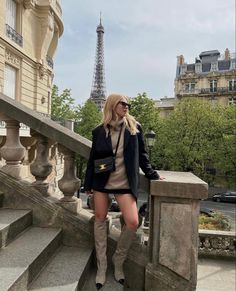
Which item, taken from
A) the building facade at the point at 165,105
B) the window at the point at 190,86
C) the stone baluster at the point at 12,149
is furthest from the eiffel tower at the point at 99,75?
the stone baluster at the point at 12,149

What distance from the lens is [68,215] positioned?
328cm

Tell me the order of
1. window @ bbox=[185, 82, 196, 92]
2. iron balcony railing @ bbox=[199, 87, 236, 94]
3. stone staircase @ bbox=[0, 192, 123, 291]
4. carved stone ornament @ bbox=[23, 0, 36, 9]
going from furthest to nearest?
window @ bbox=[185, 82, 196, 92] < iron balcony railing @ bbox=[199, 87, 236, 94] < carved stone ornament @ bbox=[23, 0, 36, 9] < stone staircase @ bbox=[0, 192, 123, 291]

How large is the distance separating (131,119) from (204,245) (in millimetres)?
5943

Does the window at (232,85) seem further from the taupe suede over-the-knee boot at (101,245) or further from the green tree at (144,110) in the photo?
the taupe suede over-the-knee boot at (101,245)

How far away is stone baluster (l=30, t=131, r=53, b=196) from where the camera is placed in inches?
129

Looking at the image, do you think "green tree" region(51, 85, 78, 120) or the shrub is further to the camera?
"green tree" region(51, 85, 78, 120)

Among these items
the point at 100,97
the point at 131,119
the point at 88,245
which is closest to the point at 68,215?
the point at 88,245

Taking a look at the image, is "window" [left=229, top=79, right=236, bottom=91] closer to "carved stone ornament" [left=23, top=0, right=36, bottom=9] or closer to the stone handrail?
"carved stone ornament" [left=23, top=0, right=36, bottom=9]

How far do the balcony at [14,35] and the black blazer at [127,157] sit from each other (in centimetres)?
1537

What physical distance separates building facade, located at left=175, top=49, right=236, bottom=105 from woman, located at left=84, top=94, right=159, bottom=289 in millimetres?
49700

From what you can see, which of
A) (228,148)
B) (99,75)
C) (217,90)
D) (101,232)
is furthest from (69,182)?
(99,75)

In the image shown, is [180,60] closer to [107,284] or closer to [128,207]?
[128,207]

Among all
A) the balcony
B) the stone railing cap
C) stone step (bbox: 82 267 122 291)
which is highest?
the balcony

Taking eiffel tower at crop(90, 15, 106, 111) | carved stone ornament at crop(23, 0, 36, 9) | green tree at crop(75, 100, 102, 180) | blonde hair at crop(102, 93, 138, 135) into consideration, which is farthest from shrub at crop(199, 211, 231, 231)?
eiffel tower at crop(90, 15, 106, 111)
